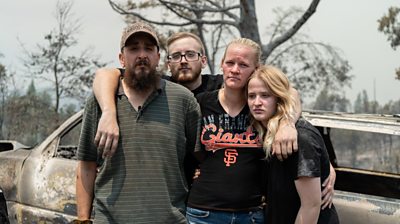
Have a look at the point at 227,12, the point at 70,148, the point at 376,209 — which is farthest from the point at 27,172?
the point at 227,12

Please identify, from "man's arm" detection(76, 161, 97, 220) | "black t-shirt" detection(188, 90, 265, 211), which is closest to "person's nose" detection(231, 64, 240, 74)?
"black t-shirt" detection(188, 90, 265, 211)

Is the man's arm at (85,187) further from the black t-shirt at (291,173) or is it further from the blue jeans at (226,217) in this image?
the black t-shirt at (291,173)

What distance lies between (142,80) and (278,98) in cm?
73

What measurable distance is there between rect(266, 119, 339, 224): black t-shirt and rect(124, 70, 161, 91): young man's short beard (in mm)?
748

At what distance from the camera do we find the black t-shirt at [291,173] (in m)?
2.62

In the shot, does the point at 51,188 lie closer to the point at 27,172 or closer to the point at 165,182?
the point at 27,172

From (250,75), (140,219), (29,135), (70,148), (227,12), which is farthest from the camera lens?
(29,135)

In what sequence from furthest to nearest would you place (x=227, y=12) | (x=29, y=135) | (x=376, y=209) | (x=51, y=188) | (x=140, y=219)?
(x=29, y=135), (x=227, y=12), (x=51, y=188), (x=376, y=209), (x=140, y=219)

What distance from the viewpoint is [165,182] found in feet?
9.00

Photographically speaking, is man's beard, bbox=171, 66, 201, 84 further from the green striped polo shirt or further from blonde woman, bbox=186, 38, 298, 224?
the green striped polo shirt

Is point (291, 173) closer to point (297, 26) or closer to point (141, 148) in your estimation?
point (141, 148)

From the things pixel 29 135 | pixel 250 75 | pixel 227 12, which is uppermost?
pixel 227 12

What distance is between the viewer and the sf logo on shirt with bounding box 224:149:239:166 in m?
2.87

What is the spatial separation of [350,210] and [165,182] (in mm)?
1554
